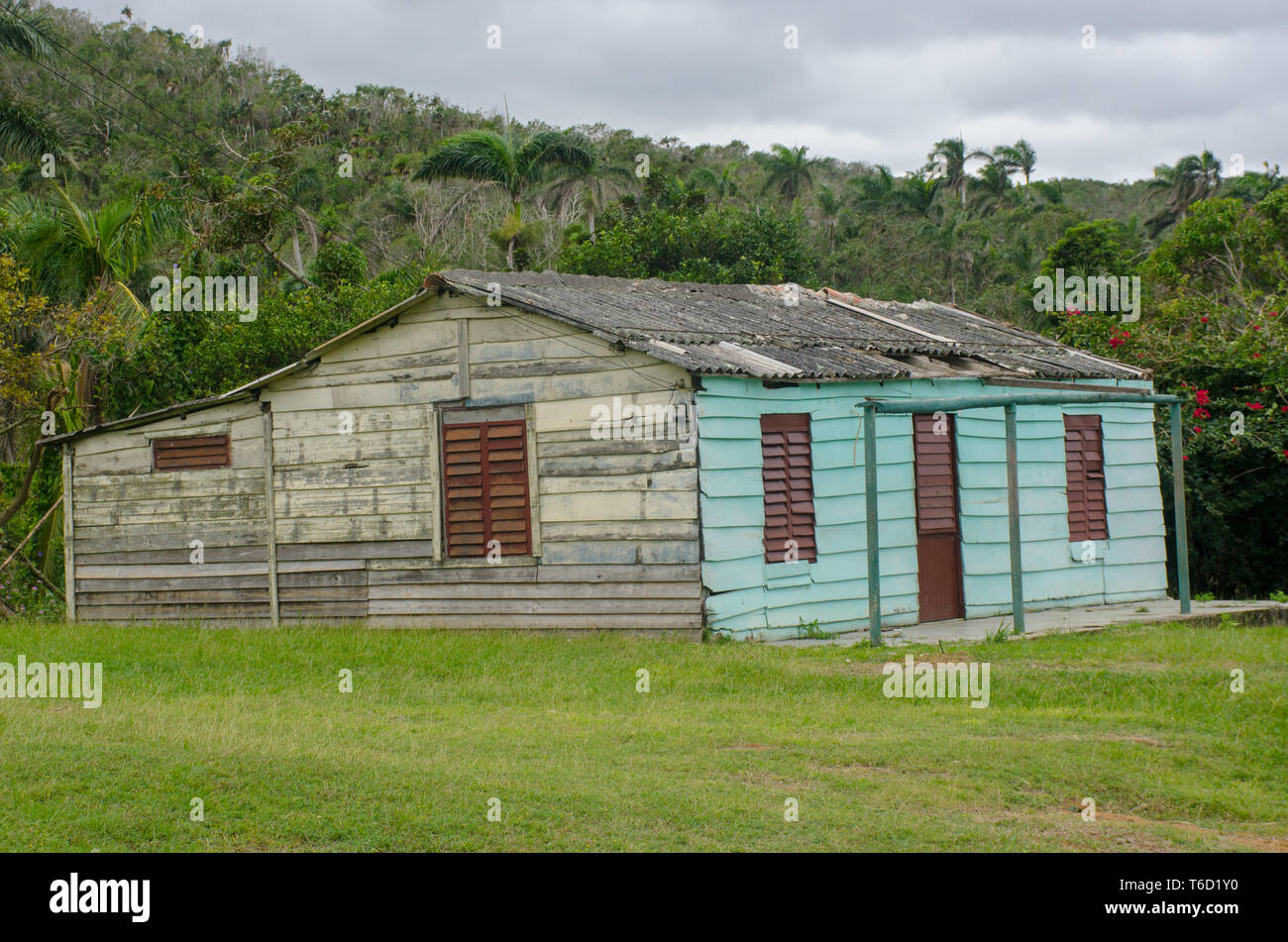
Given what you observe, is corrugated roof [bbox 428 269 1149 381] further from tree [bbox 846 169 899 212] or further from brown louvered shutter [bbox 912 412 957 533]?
tree [bbox 846 169 899 212]

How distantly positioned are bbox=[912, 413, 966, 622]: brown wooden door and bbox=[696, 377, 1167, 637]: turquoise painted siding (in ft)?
0.42

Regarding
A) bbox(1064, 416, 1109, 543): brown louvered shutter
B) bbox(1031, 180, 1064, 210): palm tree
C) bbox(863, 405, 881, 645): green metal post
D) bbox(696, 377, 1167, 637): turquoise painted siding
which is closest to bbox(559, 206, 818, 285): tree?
bbox(696, 377, 1167, 637): turquoise painted siding

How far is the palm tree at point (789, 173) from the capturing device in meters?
57.5

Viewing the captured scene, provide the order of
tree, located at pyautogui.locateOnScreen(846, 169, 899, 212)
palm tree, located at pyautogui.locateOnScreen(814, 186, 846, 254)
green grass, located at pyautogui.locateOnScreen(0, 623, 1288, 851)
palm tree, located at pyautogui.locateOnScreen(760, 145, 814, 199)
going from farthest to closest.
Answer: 1. palm tree, located at pyautogui.locateOnScreen(760, 145, 814, 199)
2. tree, located at pyautogui.locateOnScreen(846, 169, 899, 212)
3. palm tree, located at pyautogui.locateOnScreen(814, 186, 846, 254)
4. green grass, located at pyautogui.locateOnScreen(0, 623, 1288, 851)

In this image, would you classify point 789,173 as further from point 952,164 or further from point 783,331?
point 783,331

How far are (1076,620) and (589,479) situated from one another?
19.8 feet

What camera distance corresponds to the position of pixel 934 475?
51.8 feet

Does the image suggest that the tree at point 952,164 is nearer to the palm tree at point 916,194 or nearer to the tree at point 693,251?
the palm tree at point 916,194

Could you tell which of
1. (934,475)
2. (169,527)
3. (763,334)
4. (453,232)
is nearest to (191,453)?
(169,527)

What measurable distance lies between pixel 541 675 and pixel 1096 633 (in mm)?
6296

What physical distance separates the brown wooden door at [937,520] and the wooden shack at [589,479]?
29 millimetres

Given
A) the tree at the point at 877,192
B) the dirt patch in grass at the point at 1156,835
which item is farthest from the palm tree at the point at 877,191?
the dirt patch in grass at the point at 1156,835

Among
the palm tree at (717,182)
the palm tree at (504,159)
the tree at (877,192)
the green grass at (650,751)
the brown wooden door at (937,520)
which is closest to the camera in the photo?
the green grass at (650,751)

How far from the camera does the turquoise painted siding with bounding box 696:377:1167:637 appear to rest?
535 inches
